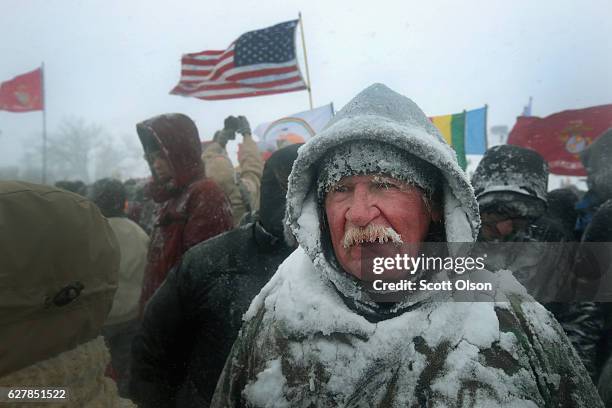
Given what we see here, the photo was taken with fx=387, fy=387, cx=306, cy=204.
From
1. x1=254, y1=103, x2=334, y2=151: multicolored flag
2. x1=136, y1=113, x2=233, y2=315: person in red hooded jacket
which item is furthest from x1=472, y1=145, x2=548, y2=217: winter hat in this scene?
x1=254, y1=103, x2=334, y2=151: multicolored flag

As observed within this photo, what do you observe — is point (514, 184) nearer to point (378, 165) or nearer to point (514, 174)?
point (514, 174)

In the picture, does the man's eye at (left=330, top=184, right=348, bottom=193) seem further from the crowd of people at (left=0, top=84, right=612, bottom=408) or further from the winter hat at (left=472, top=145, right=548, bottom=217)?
the winter hat at (left=472, top=145, right=548, bottom=217)

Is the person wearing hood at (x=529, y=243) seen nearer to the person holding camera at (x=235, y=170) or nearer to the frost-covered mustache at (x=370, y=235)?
the frost-covered mustache at (x=370, y=235)

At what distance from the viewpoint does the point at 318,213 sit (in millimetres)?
1411

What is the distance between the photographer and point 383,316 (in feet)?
4.06

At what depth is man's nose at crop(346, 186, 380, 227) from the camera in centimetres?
120

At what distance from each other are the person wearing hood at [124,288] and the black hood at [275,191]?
1269 mm

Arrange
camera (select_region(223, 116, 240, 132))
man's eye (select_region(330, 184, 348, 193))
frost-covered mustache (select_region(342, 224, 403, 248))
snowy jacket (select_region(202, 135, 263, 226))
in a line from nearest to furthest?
frost-covered mustache (select_region(342, 224, 403, 248)) → man's eye (select_region(330, 184, 348, 193)) → snowy jacket (select_region(202, 135, 263, 226)) → camera (select_region(223, 116, 240, 132))

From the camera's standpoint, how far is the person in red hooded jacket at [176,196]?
2365mm

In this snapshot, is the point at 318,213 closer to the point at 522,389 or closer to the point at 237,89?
the point at 522,389

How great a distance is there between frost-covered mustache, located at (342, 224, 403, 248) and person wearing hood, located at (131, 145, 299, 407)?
2.49ft

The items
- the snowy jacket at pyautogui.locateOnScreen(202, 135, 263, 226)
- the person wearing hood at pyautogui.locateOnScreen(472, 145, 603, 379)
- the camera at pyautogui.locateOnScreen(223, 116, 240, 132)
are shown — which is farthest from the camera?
the camera at pyautogui.locateOnScreen(223, 116, 240, 132)

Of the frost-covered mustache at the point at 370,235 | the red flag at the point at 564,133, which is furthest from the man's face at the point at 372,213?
the red flag at the point at 564,133

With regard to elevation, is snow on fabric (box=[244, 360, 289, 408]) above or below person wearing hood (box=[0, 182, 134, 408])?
below
